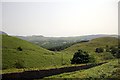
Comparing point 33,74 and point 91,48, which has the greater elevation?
point 91,48

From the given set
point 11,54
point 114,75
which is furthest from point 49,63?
point 114,75

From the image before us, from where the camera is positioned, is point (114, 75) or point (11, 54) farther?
point (11, 54)

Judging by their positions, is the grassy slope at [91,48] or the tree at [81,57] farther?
the grassy slope at [91,48]

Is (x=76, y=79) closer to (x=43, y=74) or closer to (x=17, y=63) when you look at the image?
(x=43, y=74)

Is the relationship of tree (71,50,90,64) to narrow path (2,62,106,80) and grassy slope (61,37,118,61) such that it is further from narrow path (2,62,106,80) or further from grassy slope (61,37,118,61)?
grassy slope (61,37,118,61)

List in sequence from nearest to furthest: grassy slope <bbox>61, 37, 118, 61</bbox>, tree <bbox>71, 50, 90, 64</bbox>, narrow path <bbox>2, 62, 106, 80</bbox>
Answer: narrow path <bbox>2, 62, 106, 80</bbox> < tree <bbox>71, 50, 90, 64</bbox> < grassy slope <bbox>61, 37, 118, 61</bbox>

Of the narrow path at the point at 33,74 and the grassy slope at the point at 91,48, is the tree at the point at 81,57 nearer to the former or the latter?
the narrow path at the point at 33,74

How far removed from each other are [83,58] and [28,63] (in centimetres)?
1173

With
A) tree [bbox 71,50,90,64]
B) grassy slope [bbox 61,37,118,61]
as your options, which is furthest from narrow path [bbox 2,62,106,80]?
grassy slope [bbox 61,37,118,61]

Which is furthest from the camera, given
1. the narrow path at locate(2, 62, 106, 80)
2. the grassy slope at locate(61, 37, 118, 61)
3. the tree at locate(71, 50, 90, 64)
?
the grassy slope at locate(61, 37, 118, 61)

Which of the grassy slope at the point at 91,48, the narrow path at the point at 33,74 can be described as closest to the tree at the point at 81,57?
the narrow path at the point at 33,74

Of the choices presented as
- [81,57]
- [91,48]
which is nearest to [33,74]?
[81,57]

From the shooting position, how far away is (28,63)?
146 feet

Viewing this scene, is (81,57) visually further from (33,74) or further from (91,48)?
(91,48)
